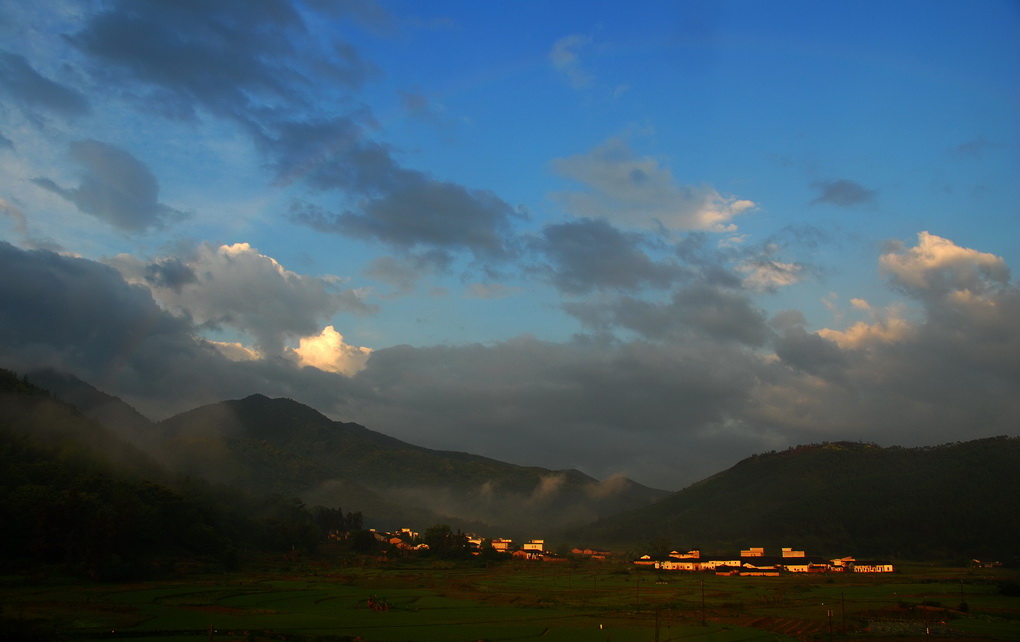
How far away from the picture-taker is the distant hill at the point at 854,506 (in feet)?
379

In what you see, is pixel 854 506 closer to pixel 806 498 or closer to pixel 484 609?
pixel 806 498

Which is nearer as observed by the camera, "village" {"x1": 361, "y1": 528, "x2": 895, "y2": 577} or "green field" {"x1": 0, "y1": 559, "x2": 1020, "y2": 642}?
"green field" {"x1": 0, "y1": 559, "x2": 1020, "y2": 642}

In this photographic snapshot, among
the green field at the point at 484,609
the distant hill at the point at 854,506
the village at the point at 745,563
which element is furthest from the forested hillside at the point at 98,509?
the distant hill at the point at 854,506

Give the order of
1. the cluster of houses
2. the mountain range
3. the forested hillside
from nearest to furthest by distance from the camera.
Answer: the forested hillside
the cluster of houses
the mountain range

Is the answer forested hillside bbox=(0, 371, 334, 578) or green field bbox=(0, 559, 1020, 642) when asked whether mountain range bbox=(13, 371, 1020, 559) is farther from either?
green field bbox=(0, 559, 1020, 642)

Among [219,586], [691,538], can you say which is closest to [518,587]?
[219,586]

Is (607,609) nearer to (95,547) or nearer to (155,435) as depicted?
(95,547)

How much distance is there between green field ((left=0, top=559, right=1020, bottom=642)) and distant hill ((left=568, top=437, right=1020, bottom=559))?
50268 millimetres

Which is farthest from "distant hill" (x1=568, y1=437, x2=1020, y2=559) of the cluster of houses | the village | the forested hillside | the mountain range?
the forested hillside

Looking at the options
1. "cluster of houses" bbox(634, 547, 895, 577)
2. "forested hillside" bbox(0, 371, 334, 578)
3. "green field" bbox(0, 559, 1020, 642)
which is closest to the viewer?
"green field" bbox(0, 559, 1020, 642)

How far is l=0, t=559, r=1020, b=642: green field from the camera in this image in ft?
113

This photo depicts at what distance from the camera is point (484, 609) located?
1869 inches

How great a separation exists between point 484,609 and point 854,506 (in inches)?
4554

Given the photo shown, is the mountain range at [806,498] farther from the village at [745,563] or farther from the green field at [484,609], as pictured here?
the green field at [484,609]
